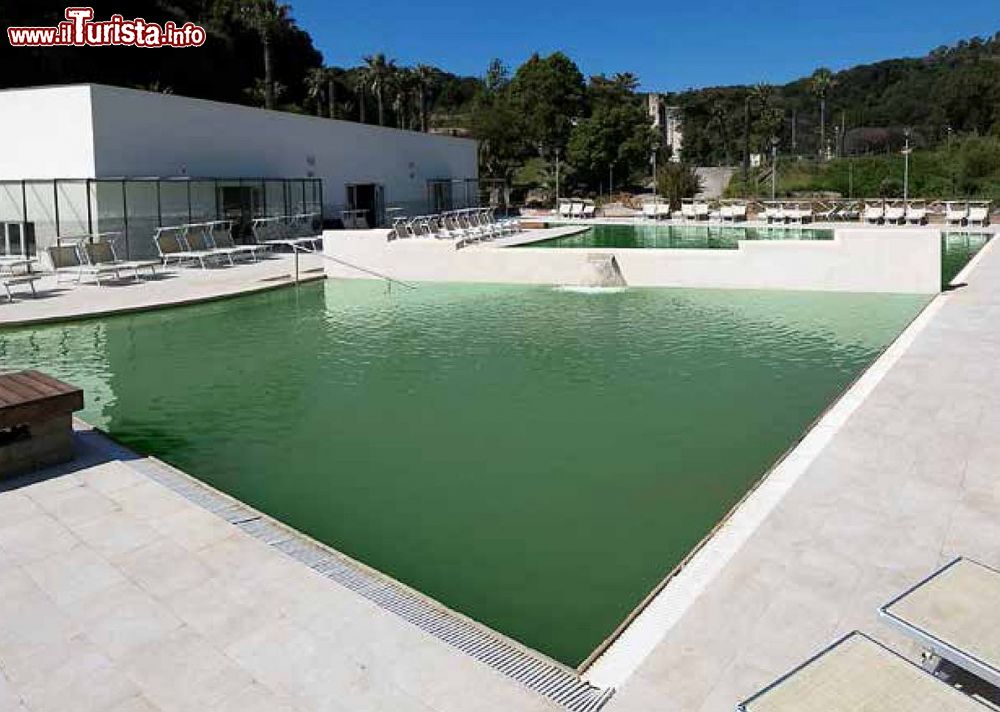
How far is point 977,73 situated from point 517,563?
79106 millimetres

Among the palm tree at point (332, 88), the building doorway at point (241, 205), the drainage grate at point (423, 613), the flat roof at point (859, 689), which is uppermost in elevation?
the palm tree at point (332, 88)

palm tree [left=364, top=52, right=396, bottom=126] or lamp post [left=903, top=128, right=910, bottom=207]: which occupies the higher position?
palm tree [left=364, top=52, right=396, bottom=126]

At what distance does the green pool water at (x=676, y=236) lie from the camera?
2597cm

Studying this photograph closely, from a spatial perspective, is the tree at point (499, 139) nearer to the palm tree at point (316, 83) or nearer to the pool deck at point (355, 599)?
the palm tree at point (316, 83)

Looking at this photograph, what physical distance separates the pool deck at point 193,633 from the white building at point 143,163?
17.3m

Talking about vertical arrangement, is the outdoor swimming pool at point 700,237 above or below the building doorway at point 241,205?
below

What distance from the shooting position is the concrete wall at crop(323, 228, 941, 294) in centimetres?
1544

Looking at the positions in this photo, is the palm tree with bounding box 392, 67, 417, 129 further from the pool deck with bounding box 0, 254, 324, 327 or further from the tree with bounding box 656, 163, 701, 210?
the pool deck with bounding box 0, 254, 324, 327

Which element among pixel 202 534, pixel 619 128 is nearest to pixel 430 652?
pixel 202 534

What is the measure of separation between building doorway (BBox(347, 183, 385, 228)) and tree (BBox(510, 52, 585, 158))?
2723 cm

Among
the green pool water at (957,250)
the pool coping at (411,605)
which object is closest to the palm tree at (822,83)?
the green pool water at (957,250)

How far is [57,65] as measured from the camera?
42500 millimetres

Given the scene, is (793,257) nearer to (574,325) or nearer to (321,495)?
(574,325)

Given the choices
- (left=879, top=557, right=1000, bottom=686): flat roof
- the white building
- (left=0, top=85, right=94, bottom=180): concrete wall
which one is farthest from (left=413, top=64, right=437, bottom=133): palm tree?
(left=879, top=557, right=1000, bottom=686): flat roof
